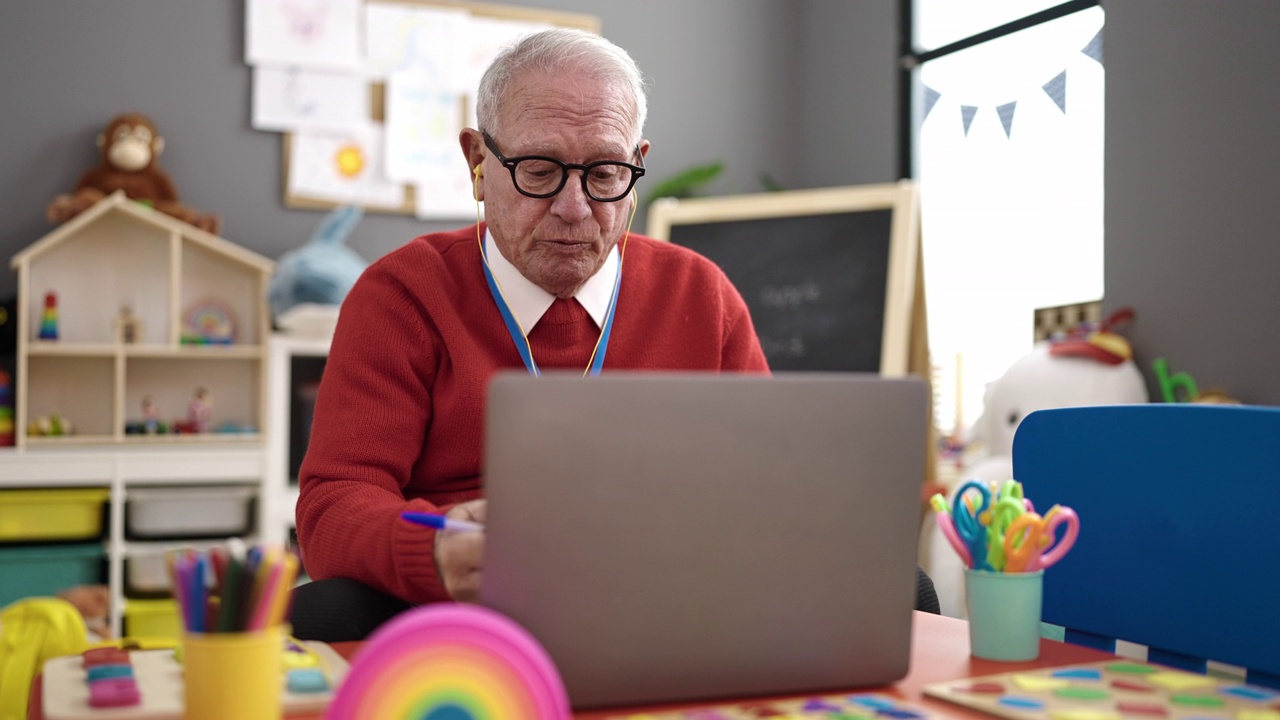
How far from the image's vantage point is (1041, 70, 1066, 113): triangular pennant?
9.55ft

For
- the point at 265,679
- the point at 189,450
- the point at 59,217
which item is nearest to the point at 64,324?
the point at 59,217

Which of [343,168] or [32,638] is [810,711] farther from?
[343,168]

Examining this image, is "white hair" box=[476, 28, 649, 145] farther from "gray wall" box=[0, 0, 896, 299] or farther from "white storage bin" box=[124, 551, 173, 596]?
"gray wall" box=[0, 0, 896, 299]

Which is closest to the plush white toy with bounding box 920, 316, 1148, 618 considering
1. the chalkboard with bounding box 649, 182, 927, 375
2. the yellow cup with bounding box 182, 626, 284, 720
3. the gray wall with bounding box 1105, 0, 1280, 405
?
the gray wall with bounding box 1105, 0, 1280, 405

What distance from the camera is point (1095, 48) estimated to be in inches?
110

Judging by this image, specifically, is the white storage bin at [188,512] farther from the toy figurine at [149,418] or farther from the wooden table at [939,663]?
the wooden table at [939,663]

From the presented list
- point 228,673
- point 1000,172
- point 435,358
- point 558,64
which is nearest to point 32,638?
point 435,358

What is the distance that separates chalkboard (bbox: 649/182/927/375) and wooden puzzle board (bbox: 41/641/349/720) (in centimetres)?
217

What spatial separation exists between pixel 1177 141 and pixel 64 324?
289cm

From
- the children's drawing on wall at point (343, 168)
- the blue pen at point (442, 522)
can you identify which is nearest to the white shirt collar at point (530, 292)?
the blue pen at point (442, 522)

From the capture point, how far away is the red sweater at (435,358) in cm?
109

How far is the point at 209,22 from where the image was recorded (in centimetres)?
320

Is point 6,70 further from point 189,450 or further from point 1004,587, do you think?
point 1004,587

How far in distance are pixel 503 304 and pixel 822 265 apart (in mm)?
1756
